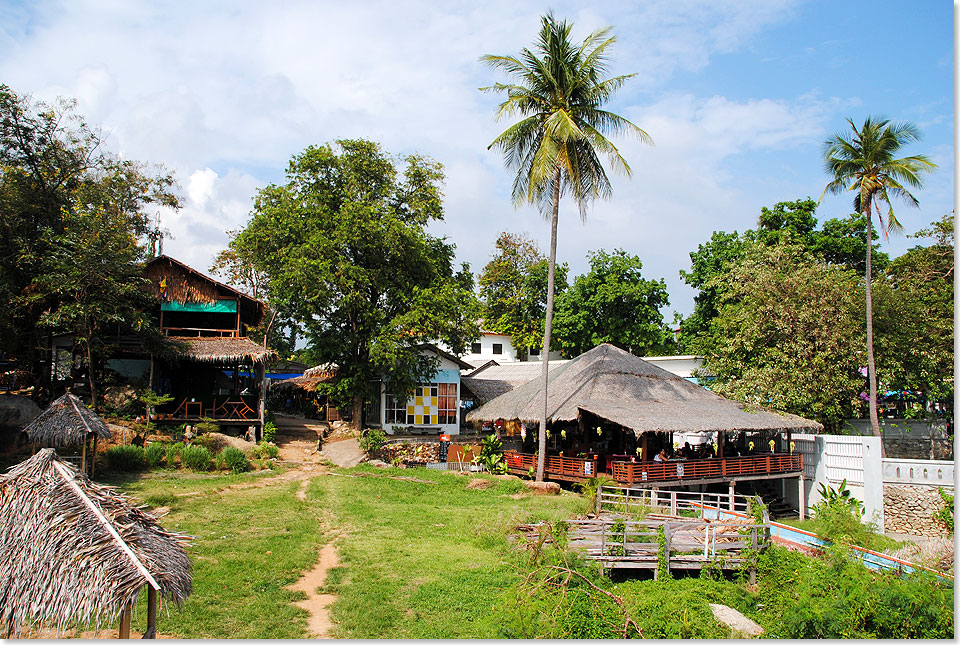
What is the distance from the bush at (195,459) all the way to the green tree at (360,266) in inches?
287

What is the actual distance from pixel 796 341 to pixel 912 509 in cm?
656

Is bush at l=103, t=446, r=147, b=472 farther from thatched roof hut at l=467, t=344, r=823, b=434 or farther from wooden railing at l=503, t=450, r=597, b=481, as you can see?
wooden railing at l=503, t=450, r=597, b=481

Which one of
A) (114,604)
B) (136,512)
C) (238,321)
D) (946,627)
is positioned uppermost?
(238,321)

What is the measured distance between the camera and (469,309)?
26656 mm

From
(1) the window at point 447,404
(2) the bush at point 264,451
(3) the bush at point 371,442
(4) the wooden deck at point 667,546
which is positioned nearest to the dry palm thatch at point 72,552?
(4) the wooden deck at point 667,546

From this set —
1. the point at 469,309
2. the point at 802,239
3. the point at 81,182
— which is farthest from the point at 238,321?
the point at 802,239

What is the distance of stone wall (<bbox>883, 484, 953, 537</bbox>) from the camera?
19.8 meters

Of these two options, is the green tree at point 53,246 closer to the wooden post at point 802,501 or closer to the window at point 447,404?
the window at point 447,404

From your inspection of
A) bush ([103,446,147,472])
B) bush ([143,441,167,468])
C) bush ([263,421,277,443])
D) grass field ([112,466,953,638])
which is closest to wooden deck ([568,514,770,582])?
grass field ([112,466,953,638])

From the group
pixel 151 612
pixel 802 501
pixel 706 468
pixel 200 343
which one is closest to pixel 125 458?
pixel 200 343

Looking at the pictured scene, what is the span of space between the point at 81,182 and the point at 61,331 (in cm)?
589

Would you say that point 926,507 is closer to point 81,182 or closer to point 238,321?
point 238,321

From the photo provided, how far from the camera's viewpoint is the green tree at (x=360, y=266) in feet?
81.9

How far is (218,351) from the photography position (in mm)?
23516
